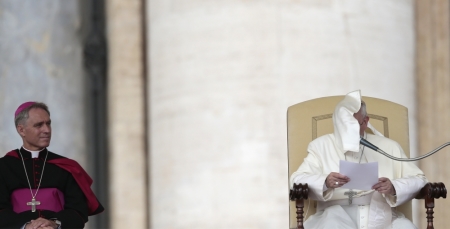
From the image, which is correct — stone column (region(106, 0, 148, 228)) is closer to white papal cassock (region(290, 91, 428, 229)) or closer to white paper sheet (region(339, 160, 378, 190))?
white papal cassock (region(290, 91, 428, 229))

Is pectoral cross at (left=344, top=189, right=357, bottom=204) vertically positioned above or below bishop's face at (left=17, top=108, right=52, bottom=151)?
below

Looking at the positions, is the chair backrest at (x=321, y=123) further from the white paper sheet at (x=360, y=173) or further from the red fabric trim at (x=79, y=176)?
the red fabric trim at (x=79, y=176)

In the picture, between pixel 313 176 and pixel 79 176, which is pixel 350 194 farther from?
pixel 79 176

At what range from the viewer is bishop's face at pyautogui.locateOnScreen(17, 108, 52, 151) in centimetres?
592

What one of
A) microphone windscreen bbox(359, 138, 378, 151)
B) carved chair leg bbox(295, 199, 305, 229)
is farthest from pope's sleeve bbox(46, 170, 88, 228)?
microphone windscreen bbox(359, 138, 378, 151)

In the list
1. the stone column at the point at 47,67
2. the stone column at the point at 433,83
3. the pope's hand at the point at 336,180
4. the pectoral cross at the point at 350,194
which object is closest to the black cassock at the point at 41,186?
the pope's hand at the point at 336,180

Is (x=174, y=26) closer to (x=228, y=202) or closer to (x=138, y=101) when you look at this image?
(x=138, y=101)

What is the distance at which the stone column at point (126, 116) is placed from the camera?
8.30 metres

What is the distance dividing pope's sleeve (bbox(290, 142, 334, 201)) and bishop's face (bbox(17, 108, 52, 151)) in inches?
57.5

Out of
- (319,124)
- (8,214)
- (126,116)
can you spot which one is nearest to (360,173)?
(319,124)

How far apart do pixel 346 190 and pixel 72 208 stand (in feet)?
5.39

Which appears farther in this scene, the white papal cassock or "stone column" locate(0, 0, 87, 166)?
"stone column" locate(0, 0, 87, 166)

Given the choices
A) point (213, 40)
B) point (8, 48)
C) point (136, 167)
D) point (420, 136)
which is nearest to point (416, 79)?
point (420, 136)

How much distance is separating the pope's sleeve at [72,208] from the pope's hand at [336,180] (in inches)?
52.1
